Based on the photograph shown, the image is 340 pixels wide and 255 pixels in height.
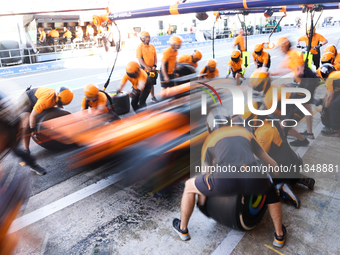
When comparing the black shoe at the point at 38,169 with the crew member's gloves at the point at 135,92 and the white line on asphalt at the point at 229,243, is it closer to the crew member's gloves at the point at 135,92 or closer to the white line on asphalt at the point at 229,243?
the crew member's gloves at the point at 135,92

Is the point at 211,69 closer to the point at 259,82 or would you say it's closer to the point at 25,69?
the point at 259,82

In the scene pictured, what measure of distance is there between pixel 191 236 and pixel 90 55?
1557 centimetres

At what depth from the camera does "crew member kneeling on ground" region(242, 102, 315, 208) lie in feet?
9.32

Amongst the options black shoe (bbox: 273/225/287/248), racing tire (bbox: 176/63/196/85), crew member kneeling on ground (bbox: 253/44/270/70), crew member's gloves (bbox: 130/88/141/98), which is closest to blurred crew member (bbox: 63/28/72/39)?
racing tire (bbox: 176/63/196/85)

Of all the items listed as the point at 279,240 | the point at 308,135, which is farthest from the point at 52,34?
the point at 279,240

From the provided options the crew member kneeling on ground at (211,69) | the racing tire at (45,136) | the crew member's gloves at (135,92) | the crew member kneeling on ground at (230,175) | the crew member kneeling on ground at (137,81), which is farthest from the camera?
the crew member kneeling on ground at (211,69)

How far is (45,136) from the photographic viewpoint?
13.6 feet

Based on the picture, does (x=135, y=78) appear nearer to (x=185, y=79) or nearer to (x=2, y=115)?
(x=185, y=79)

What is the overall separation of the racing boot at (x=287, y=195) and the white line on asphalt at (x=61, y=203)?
2.01 m

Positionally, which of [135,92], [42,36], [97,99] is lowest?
[135,92]

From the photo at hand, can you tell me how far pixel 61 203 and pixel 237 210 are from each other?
2.05 m

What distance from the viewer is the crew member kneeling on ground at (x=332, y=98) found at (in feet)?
14.7

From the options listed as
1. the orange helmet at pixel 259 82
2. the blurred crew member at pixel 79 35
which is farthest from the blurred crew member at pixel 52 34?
the orange helmet at pixel 259 82

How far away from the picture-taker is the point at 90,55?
16328mm
